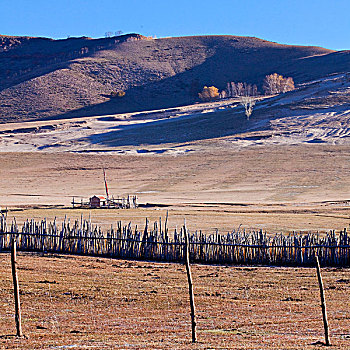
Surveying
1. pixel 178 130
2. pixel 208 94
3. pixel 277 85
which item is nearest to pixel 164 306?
pixel 178 130

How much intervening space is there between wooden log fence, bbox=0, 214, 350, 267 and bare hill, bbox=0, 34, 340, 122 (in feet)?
301

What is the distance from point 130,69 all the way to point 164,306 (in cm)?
13596

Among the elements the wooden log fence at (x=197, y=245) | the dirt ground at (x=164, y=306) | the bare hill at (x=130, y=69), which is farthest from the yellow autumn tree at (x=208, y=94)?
the dirt ground at (x=164, y=306)

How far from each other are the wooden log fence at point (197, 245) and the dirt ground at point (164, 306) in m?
0.76

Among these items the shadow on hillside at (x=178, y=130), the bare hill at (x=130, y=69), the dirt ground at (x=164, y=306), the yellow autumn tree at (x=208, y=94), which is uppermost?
the bare hill at (x=130, y=69)

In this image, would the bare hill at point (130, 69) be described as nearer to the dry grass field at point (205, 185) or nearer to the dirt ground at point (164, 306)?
the dry grass field at point (205, 185)

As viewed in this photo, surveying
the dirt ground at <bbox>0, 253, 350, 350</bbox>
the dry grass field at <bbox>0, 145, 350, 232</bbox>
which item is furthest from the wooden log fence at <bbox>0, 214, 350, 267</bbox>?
the dry grass field at <bbox>0, 145, 350, 232</bbox>

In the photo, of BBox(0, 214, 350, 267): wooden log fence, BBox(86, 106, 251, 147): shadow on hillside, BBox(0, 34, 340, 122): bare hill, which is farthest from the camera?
BBox(0, 34, 340, 122): bare hill

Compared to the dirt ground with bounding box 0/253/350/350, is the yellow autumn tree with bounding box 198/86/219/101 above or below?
above

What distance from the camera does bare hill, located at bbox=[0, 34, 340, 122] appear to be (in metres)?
119

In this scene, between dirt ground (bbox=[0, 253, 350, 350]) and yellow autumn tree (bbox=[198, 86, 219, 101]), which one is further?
yellow autumn tree (bbox=[198, 86, 219, 101])

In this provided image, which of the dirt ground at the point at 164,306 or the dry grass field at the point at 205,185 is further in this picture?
the dry grass field at the point at 205,185

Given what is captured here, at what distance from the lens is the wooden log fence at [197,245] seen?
16781mm

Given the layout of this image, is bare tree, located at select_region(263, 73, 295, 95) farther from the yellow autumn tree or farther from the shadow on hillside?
the shadow on hillside
